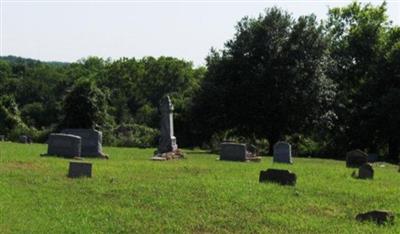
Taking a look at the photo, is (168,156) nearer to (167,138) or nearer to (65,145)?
(167,138)

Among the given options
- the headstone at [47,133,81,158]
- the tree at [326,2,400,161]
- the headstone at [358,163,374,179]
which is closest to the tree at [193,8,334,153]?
the tree at [326,2,400,161]

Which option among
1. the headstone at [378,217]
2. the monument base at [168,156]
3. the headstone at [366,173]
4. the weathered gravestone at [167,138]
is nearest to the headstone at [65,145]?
the monument base at [168,156]

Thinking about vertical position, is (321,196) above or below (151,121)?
below

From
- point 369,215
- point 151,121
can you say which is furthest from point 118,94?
point 369,215

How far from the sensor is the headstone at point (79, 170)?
17.5m

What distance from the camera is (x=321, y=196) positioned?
50.4 ft

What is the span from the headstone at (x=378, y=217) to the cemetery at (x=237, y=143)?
0.07 feet

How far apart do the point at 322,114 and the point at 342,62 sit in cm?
759

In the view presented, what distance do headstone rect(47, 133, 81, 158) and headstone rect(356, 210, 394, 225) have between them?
14544mm

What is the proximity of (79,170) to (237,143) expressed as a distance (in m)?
12.5

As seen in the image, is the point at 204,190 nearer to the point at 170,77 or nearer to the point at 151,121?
the point at 151,121

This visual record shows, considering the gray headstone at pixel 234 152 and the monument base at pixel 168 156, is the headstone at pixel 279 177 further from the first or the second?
the gray headstone at pixel 234 152

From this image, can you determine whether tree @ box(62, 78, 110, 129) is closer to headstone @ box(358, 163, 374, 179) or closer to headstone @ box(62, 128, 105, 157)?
headstone @ box(62, 128, 105, 157)

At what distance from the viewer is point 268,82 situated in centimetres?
4019
